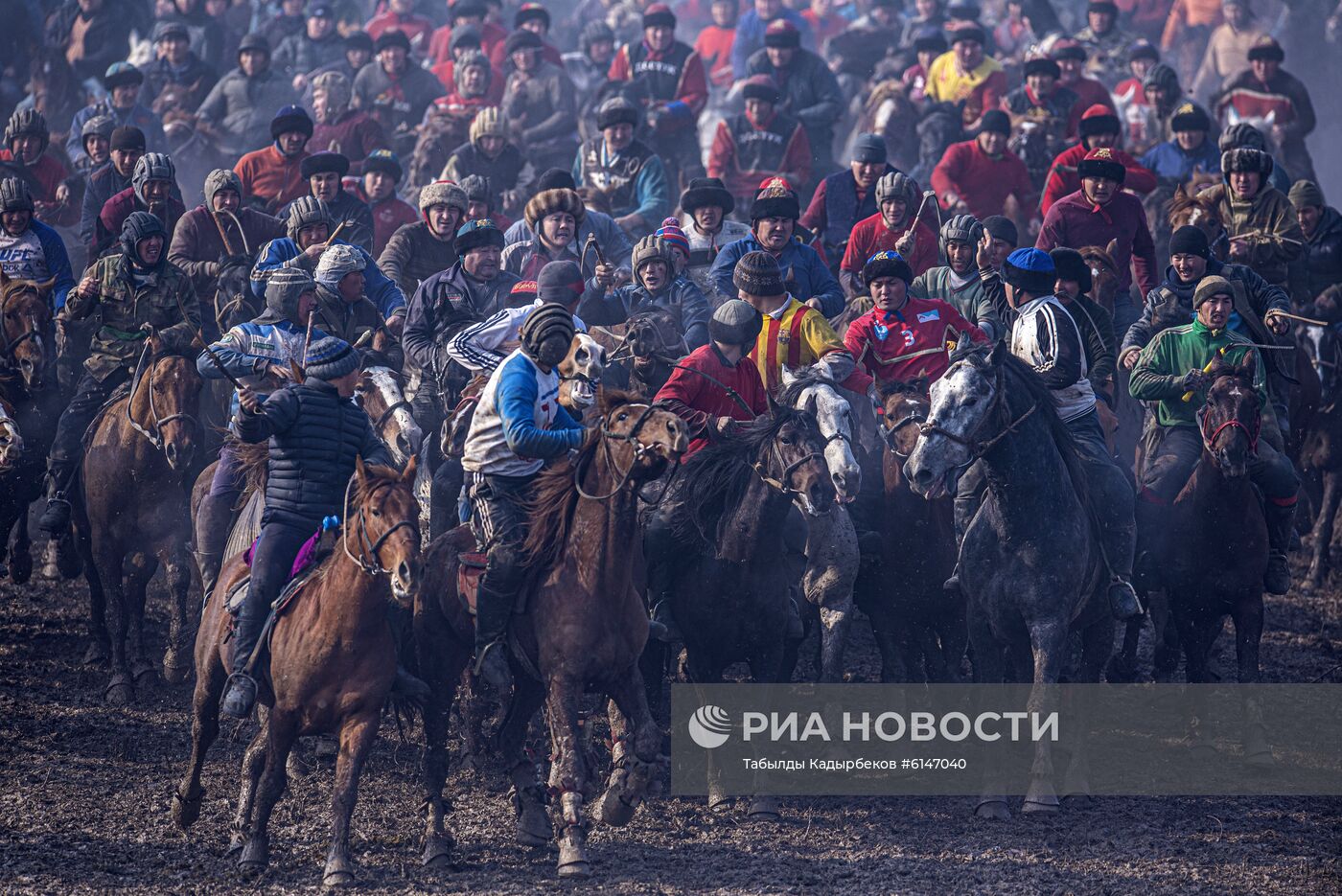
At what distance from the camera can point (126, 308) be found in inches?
626

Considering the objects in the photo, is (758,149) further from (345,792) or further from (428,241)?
(345,792)

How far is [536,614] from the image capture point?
11359mm

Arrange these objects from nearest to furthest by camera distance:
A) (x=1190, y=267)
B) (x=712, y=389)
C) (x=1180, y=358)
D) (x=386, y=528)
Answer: (x=386, y=528) → (x=712, y=389) → (x=1180, y=358) → (x=1190, y=267)

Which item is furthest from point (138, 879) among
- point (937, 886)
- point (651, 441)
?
point (937, 886)

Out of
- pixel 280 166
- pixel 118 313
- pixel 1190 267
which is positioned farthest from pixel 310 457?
pixel 280 166

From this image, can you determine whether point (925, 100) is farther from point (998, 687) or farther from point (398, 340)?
point (998, 687)

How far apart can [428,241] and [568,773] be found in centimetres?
Result: 770

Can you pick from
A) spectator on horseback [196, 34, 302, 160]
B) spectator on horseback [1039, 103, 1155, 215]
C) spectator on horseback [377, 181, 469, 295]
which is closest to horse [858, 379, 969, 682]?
spectator on horseback [377, 181, 469, 295]

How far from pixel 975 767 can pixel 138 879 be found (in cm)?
599

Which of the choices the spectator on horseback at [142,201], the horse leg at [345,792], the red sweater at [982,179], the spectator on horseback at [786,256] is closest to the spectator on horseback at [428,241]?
the spectator on horseback at [142,201]

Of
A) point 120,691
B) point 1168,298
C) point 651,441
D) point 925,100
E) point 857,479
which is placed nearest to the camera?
point 651,441

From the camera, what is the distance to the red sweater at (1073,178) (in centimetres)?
1925

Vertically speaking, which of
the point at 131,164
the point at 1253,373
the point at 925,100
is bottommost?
the point at 1253,373

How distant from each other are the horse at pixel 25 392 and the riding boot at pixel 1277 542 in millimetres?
10398
